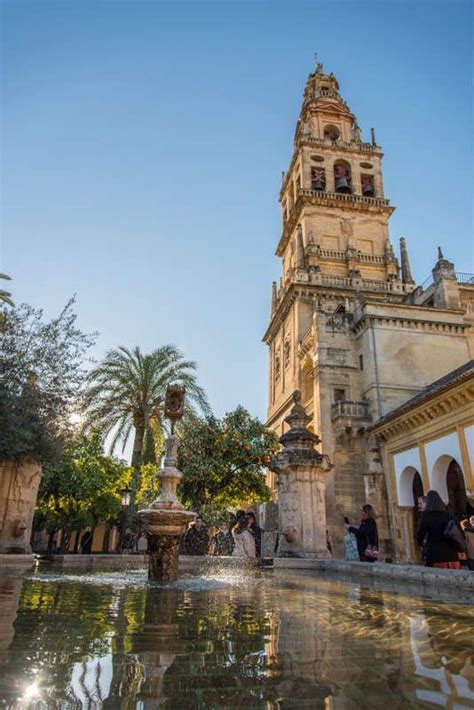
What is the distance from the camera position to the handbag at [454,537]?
646 centimetres

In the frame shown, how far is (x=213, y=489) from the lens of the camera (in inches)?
741

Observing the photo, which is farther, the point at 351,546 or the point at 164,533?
the point at 351,546

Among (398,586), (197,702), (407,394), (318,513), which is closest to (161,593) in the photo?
(398,586)

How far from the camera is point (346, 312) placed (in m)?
25.3

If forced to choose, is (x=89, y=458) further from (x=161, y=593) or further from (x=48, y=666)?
(x=48, y=666)

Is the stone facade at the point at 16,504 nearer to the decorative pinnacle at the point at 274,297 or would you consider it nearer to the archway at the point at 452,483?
the archway at the point at 452,483

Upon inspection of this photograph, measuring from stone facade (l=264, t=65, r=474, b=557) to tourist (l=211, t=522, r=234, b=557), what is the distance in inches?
243

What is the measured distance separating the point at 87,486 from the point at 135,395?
16.4 ft

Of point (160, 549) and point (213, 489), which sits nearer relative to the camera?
point (160, 549)

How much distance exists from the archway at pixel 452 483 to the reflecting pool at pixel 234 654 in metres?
13.9

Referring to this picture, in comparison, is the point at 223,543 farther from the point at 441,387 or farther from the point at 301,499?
the point at 441,387

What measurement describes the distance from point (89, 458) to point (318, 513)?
14.4m

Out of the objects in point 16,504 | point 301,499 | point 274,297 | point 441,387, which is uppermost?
point 274,297

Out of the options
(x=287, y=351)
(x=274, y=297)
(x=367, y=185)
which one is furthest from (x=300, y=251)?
(x=367, y=185)
